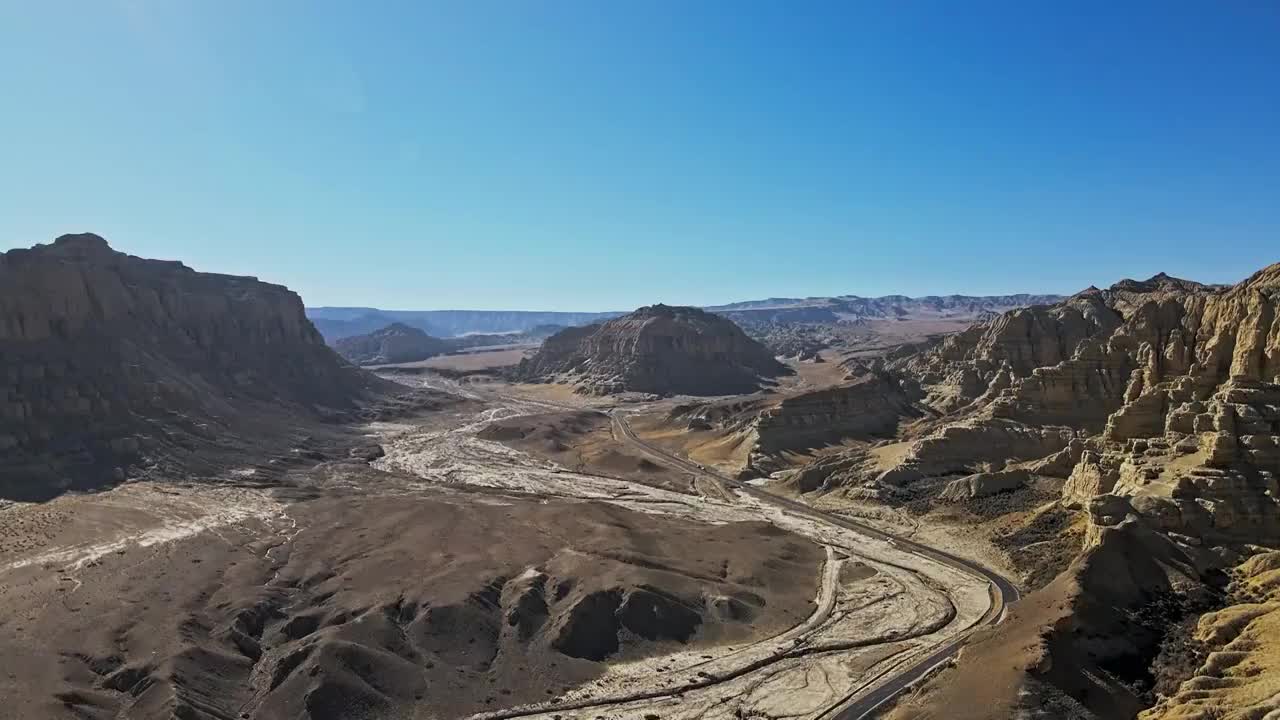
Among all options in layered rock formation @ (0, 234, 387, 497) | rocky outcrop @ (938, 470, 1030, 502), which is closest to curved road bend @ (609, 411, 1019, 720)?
rocky outcrop @ (938, 470, 1030, 502)

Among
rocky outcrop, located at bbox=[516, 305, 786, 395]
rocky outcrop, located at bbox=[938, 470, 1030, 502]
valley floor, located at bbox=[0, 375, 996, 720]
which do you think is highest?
rocky outcrop, located at bbox=[516, 305, 786, 395]

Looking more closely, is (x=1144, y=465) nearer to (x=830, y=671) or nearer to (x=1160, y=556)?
(x=1160, y=556)

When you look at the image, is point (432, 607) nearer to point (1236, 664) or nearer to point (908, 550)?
point (908, 550)

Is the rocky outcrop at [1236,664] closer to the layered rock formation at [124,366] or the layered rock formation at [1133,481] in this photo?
the layered rock formation at [1133,481]

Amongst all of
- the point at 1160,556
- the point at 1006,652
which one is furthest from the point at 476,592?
the point at 1160,556

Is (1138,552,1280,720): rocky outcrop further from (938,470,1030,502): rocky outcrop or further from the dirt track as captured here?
(938,470,1030,502): rocky outcrop

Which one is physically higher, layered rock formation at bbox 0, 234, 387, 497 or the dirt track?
layered rock formation at bbox 0, 234, 387, 497

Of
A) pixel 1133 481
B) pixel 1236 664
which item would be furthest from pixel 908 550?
pixel 1236 664
